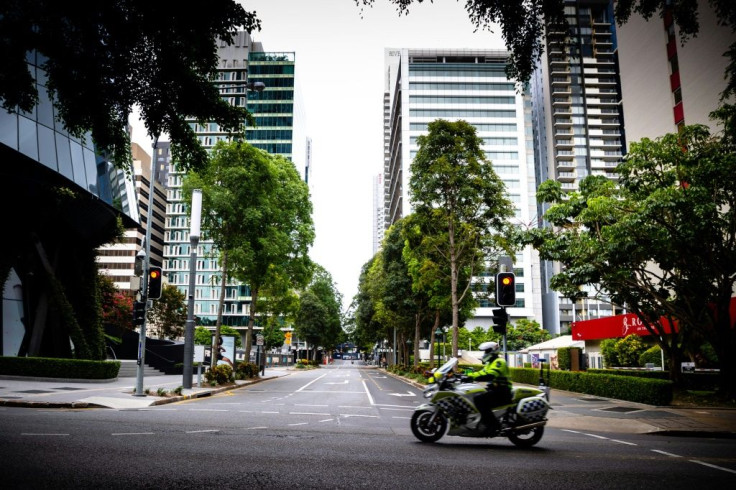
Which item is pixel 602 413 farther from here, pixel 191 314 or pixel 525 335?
pixel 525 335

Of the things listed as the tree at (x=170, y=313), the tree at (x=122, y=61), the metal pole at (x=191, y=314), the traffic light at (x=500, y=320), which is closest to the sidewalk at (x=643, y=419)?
the traffic light at (x=500, y=320)

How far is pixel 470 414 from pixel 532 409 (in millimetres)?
1098

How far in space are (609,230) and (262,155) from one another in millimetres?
18512

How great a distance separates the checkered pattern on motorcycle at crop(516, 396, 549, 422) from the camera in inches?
356

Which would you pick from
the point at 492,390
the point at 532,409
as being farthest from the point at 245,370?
the point at 532,409

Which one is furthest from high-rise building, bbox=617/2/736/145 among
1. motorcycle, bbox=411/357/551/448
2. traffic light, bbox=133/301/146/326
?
traffic light, bbox=133/301/146/326

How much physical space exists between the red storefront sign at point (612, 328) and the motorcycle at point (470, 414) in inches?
1107

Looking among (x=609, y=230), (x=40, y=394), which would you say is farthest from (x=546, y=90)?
(x=40, y=394)

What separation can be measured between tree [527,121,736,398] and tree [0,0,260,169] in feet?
52.4

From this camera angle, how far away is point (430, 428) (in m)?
9.31

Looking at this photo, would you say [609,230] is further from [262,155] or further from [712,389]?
[262,155]

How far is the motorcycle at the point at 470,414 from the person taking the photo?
902cm

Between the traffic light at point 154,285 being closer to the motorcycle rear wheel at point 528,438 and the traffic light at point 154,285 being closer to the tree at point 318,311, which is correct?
the motorcycle rear wheel at point 528,438

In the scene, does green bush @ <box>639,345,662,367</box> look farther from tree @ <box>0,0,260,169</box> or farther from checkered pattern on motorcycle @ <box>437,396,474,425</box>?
tree @ <box>0,0,260,169</box>
